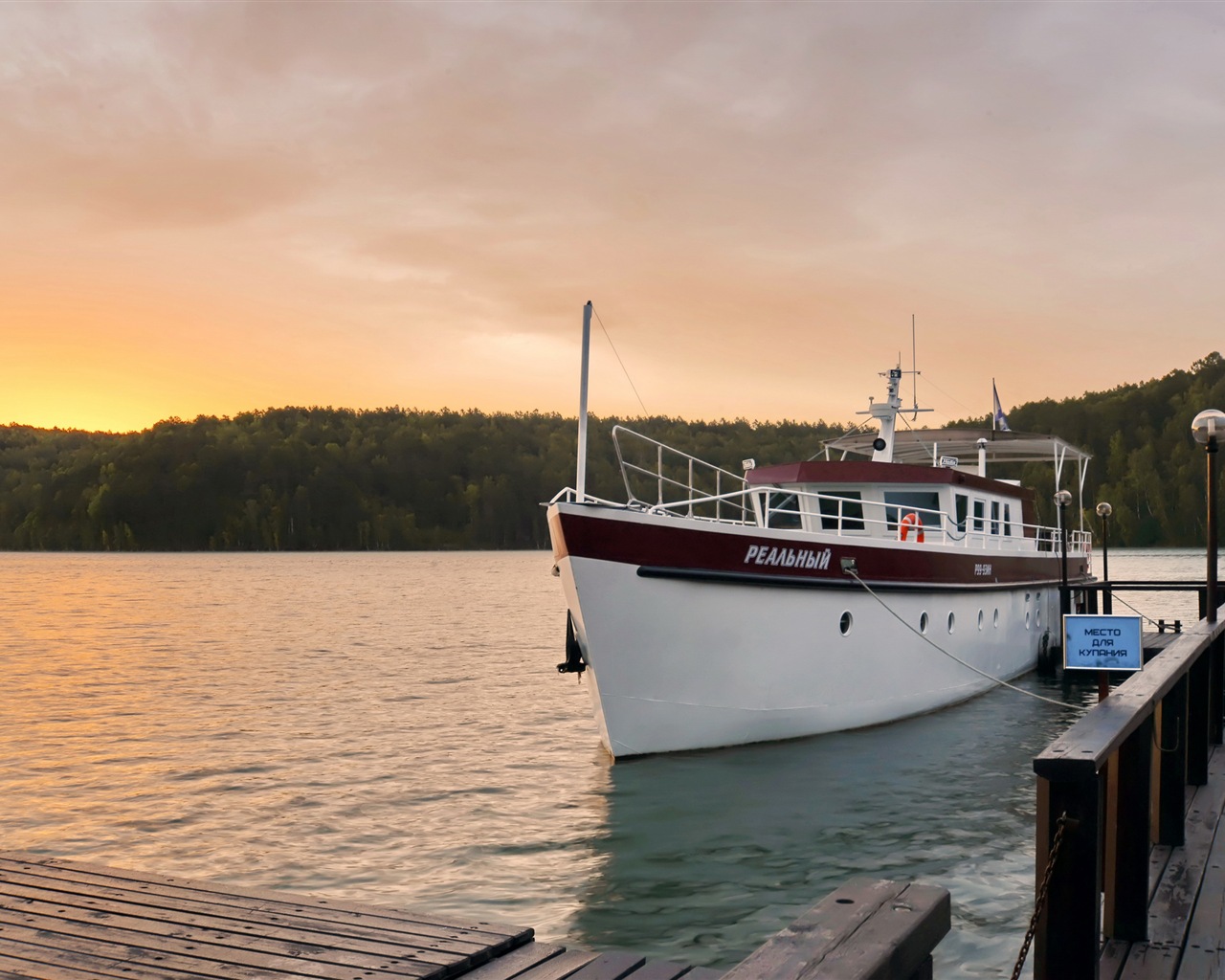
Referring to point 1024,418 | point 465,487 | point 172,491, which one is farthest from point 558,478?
point 1024,418

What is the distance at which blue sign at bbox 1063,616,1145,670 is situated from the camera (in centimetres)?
718

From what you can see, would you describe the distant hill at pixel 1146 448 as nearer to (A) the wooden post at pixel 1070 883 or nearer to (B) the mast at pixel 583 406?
(B) the mast at pixel 583 406

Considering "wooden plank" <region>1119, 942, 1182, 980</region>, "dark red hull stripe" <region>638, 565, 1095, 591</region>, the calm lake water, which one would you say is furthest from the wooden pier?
"dark red hull stripe" <region>638, 565, 1095, 591</region>

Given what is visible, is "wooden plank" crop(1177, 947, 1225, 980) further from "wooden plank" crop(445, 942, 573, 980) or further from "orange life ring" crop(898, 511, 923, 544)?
"orange life ring" crop(898, 511, 923, 544)

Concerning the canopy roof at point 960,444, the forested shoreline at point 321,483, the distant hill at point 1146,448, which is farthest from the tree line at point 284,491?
the canopy roof at point 960,444

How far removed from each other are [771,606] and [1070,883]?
32.2ft

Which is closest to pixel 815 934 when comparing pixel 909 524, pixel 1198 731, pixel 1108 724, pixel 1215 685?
pixel 1108 724

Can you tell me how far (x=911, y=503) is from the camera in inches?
722

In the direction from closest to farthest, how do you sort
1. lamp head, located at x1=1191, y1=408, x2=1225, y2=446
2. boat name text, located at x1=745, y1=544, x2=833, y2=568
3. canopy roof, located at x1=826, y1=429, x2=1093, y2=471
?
lamp head, located at x1=1191, y1=408, x2=1225, y2=446, boat name text, located at x1=745, y1=544, x2=833, y2=568, canopy roof, located at x1=826, y1=429, x2=1093, y2=471

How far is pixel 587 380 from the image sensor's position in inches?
529

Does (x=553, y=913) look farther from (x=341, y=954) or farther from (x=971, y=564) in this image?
(x=971, y=564)

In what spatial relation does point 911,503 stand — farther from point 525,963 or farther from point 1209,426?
point 525,963

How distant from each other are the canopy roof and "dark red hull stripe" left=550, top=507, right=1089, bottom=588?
6.25 metres

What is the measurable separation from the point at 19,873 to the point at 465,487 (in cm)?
16627
